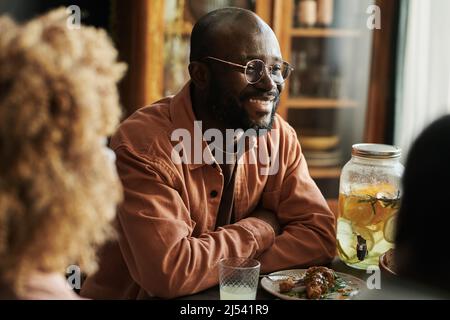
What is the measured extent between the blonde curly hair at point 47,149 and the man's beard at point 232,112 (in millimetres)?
752

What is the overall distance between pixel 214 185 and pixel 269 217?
0.17 m

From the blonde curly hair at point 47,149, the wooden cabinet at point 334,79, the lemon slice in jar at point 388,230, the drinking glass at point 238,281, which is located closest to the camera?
the blonde curly hair at point 47,149

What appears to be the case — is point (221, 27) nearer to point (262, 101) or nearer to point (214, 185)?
point (262, 101)

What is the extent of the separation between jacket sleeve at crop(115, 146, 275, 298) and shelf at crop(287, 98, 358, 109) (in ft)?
6.90

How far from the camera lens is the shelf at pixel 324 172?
371 cm

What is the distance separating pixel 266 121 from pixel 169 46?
185 cm

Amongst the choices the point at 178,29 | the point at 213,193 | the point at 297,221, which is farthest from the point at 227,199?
the point at 178,29

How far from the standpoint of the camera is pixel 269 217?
1792 millimetres

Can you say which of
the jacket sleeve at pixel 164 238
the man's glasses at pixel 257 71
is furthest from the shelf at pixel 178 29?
the jacket sleeve at pixel 164 238

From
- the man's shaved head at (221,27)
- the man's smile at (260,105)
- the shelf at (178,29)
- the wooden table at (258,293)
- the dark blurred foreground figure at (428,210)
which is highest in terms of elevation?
the shelf at (178,29)

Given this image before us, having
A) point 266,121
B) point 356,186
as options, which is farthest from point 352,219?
point 266,121

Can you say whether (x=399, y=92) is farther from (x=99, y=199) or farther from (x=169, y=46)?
(x=99, y=199)

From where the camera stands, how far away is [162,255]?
4.86 feet

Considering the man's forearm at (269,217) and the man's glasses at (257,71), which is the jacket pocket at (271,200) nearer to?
the man's forearm at (269,217)
